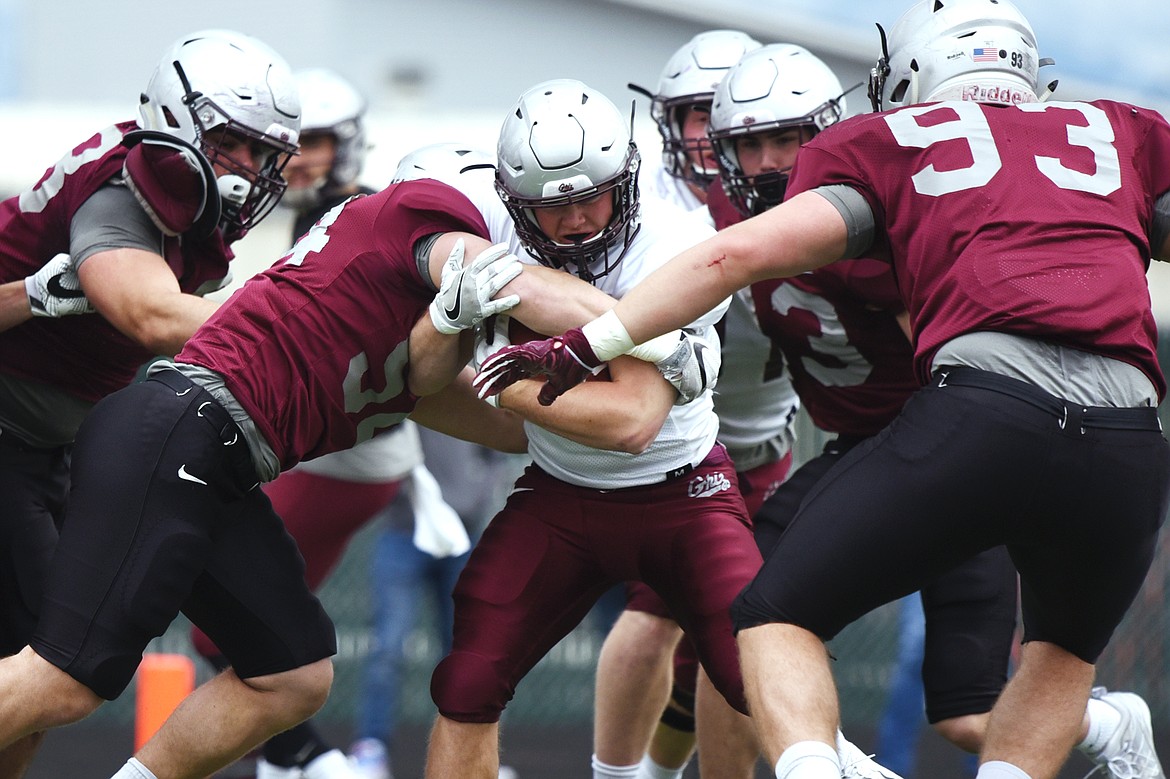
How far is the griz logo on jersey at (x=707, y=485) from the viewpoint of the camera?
3764 mm

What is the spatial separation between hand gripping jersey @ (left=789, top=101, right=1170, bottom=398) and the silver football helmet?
69.9 inches

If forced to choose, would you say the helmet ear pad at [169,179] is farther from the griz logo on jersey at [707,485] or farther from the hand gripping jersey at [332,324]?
the griz logo on jersey at [707,485]

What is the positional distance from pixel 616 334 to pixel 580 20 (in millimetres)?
14093

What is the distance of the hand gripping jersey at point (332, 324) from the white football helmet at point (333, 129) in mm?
1894

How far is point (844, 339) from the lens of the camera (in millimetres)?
4164

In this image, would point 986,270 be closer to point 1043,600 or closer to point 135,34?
point 1043,600

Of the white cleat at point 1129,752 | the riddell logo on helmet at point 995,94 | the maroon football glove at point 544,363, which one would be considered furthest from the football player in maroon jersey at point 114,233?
the white cleat at point 1129,752

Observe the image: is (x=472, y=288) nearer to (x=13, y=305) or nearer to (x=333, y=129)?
(x=13, y=305)

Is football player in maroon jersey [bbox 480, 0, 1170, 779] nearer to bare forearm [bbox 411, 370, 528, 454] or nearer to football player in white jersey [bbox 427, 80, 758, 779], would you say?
football player in white jersey [bbox 427, 80, 758, 779]

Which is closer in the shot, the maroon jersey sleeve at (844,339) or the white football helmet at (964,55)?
the white football helmet at (964,55)

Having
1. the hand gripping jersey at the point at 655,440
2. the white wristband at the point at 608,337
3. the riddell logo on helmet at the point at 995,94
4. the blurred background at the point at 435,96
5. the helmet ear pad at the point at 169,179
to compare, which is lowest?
the blurred background at the point at 435,96

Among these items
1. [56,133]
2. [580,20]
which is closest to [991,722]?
[56,133]

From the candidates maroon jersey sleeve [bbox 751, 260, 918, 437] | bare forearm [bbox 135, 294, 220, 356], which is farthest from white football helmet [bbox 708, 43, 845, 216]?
bare forearm [bbox 135, 294, 220, 356]

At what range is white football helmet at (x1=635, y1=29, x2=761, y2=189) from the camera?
5.05 m
